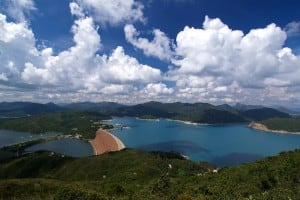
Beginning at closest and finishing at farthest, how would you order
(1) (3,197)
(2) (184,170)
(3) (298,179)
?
(3) (298,179), (1) (3,197), (2) (184,170)

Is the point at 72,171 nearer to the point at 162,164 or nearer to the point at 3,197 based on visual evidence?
the point at 162,164

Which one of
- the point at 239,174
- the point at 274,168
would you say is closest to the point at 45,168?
the point at 239,174

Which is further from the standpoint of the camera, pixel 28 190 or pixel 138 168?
pixel 138 168

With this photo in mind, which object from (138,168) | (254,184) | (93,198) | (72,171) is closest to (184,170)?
(138,168)

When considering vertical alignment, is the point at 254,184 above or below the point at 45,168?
above

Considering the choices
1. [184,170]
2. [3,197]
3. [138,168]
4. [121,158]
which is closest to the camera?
[3,197]

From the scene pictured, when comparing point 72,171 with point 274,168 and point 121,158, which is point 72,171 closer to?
point 121,158
